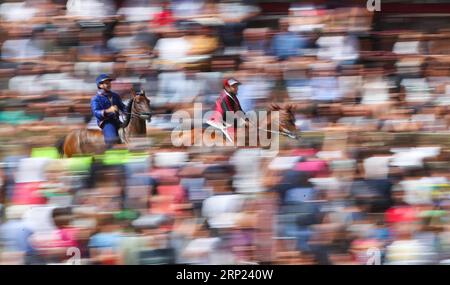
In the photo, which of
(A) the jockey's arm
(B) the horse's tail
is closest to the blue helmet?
(A) the jockey's arm

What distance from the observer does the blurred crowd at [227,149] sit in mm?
6312

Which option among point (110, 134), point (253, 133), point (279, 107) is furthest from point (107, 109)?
point (279, 107)

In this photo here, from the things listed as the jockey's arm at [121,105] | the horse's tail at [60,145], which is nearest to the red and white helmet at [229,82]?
the jockey's arm at [121,105]

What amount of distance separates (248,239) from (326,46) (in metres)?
1.53

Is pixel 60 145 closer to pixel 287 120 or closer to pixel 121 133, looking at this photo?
pixel 121 133

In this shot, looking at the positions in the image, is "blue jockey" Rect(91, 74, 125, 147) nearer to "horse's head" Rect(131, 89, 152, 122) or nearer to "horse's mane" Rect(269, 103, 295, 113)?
"horse's head" Rect(131, 89, 152, 122)

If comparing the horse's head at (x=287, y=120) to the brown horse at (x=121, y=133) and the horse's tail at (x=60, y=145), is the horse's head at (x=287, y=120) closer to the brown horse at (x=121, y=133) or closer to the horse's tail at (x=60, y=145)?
the brown horse at (x=121, y=133)

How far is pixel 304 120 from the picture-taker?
670 centimetres

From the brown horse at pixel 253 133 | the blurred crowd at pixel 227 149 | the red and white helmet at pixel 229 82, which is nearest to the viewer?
the blurred crowd at pixel 227 149

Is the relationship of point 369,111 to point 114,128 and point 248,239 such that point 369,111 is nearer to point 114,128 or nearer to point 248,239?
point 248,239

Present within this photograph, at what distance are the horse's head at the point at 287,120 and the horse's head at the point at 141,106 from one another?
0.86 m

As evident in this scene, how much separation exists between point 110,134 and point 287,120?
122 centimetres

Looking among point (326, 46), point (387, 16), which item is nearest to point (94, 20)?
point (326, 46)

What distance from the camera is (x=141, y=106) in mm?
6762
